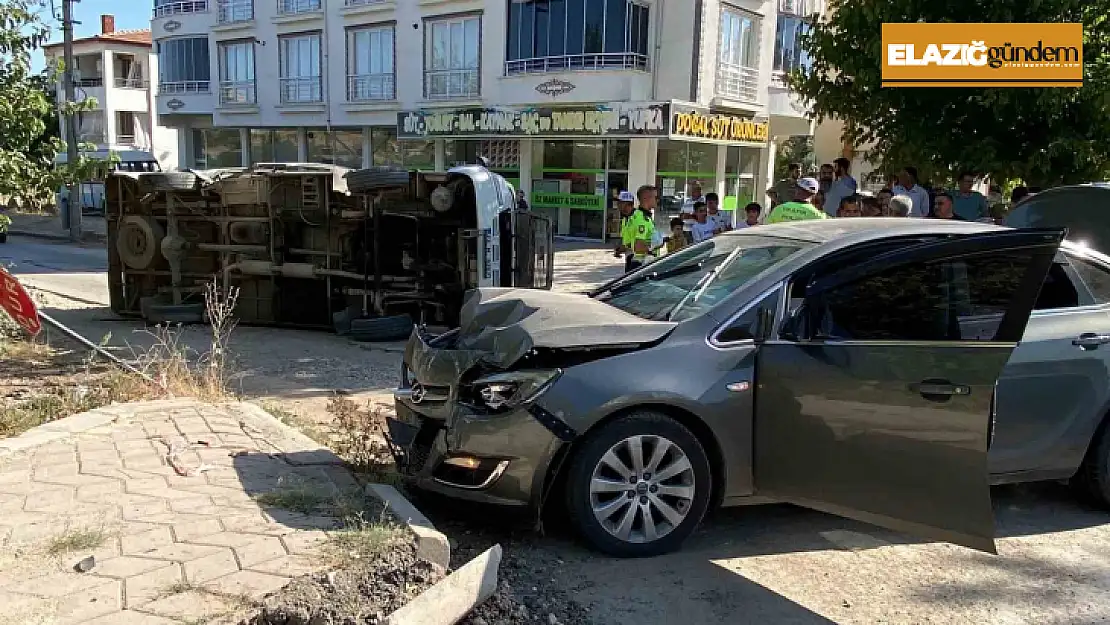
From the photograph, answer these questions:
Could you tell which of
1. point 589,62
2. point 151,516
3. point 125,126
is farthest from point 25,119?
point 125,126

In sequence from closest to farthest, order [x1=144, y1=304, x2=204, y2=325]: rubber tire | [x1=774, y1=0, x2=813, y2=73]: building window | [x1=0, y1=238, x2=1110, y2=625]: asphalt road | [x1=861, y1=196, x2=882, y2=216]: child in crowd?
[x1=0, y1=238, x2=1110, y2=625]: asphalt road → [x1=861, y1=196, x2=882, y2=216]: child in crowd → [x1=144, y1=304, x2=204, y2=325]: rubber tire → [x1=774, y1=0, x2=813, y2=73]: building window

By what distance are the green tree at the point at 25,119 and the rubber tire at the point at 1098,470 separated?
822cm

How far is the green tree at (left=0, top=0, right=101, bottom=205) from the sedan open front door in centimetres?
672

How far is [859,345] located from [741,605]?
1.29 m

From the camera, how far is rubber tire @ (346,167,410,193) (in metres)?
9.52

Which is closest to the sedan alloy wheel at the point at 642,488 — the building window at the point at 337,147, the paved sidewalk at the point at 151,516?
the paved sidewalk at the point at 151,516

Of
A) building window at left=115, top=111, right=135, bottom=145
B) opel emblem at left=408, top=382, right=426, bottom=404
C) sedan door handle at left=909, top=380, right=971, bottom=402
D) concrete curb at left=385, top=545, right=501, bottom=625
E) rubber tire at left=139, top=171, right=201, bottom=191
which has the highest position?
building window at left=115, top=111, right=135, bottom=145

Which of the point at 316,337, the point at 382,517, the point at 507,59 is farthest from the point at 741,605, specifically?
the point at 507,59

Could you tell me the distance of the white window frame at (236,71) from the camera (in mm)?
33469

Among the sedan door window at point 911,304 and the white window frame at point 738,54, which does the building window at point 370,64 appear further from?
the sedan door window at point 911,304

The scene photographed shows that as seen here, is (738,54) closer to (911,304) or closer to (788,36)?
(788,36)

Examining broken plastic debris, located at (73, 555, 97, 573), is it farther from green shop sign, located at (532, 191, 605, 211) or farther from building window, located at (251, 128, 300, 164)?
building window, located at (251, 128, 300, 164)

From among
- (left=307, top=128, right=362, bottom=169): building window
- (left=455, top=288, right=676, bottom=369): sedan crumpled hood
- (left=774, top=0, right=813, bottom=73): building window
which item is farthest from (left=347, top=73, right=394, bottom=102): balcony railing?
(left=455, top=288, right=676, bottom=369): sedan crumpled hood

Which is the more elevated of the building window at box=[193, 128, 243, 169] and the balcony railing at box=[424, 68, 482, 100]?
the balcony railing at box=[424, 68, 482, 100]
